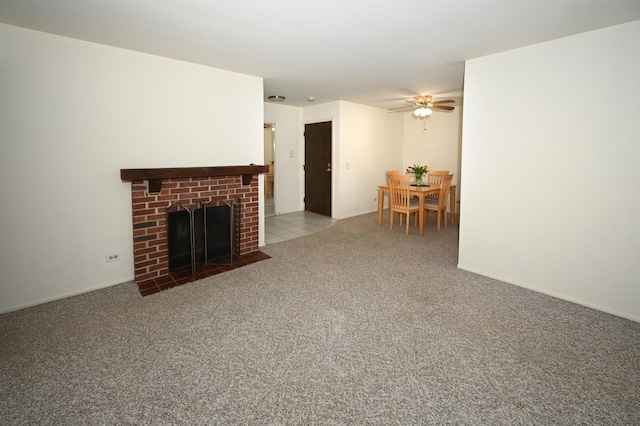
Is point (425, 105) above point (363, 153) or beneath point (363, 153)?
above

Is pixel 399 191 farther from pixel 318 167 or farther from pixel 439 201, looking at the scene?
pixel 318 167

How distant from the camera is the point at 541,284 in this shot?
3.03 m

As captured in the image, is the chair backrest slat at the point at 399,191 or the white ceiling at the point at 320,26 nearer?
the white ceiling at the point at 320,26

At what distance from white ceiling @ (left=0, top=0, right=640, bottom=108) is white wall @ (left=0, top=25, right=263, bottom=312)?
0.66 ft

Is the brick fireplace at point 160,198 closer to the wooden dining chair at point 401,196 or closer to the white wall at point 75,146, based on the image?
the white wall at point 75,146

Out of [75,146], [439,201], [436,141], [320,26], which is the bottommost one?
[439,201]

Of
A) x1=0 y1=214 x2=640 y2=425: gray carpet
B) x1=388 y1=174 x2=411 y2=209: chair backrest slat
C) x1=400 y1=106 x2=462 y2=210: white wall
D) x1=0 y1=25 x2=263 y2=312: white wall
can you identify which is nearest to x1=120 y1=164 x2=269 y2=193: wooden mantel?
x1=0 y1=25 x2=263 y2=312: white wall

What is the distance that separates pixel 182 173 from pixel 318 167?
11.8ft

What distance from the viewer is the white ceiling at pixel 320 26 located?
7.16 feet

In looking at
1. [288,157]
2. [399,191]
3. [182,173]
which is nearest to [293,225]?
[288,157]

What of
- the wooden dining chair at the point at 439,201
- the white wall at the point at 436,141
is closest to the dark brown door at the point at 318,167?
the wooden dining chair at the point at 439,201

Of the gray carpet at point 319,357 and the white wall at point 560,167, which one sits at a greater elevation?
the white wall at point 560,167

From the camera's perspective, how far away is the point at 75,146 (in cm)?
282

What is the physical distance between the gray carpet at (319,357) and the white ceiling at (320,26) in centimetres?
230
